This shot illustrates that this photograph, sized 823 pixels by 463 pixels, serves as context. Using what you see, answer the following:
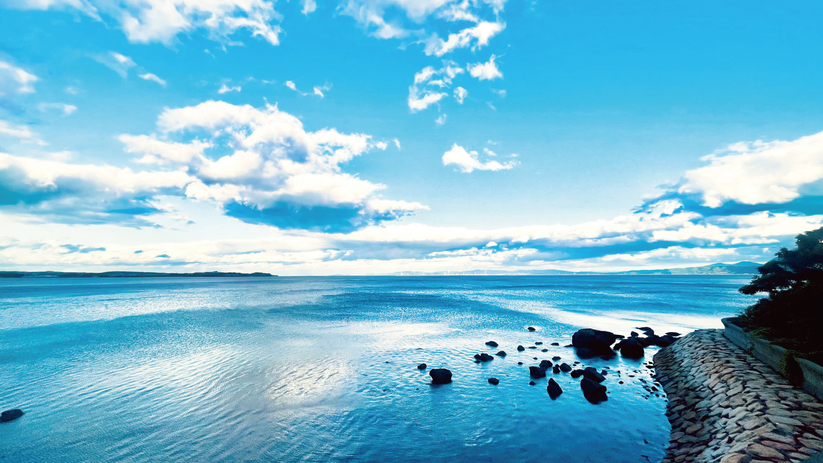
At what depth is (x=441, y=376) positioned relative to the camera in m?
25.2

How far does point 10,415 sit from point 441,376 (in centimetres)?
2556

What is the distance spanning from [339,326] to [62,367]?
29.3 meters

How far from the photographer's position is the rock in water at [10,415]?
18.5 metres

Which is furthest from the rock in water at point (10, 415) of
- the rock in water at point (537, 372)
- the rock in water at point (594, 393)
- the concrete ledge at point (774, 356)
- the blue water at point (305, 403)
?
the concrete ledge at point (774, 356)

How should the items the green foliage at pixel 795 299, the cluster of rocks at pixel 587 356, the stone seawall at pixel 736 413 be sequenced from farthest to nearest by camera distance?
the cluster of rocks at pixel 587 356 → the green foliage at pixel 795 299 → the stone seawall at pixel 736 413

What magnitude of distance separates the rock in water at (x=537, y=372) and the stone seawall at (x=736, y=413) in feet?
26.0

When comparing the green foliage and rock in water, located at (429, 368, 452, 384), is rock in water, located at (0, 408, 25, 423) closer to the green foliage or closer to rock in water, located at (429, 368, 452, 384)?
rock in water, located at (429, 368, 452, 384)

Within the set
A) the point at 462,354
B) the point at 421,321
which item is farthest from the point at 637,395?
the point at 421,321

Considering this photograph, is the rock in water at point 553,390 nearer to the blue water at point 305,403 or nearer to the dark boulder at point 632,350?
the blue water at point 305,403

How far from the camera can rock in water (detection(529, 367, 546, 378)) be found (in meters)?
26.2

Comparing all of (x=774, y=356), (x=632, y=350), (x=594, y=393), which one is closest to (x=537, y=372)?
(x=594, y=393)

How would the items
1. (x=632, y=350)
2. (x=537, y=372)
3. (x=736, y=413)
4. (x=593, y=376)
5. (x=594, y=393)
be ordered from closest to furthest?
(x=736, y=413), (x=594, y=393), (x=593, y=376), (x=537, y=372), (x=632, y=350)

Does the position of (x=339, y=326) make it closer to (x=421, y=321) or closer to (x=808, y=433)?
(x=421, y=321)

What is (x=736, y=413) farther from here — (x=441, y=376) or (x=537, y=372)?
(x=441, y=376)
